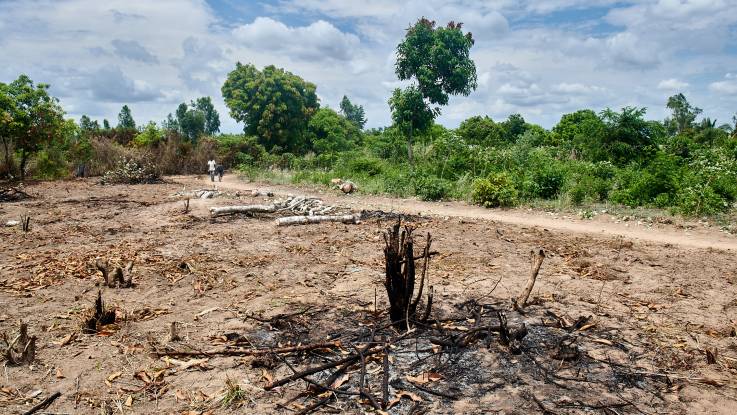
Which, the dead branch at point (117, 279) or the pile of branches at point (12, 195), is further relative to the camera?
the pile of branches at point (12, 195)

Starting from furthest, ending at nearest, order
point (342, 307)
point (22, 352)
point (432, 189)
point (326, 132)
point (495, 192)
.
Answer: point (326, 132), point (432, 189), point (495, 192), point (342, 307), point (22, 352)

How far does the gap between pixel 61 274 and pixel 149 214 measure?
15.4 feet

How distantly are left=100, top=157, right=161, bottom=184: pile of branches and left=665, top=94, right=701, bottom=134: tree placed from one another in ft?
107

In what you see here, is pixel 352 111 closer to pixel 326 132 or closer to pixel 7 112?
pixel 326 132

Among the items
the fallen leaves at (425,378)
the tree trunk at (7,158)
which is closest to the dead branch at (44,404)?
the fallen leaves at (425,378)

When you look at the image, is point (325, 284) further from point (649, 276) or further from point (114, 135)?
point (114, 135)

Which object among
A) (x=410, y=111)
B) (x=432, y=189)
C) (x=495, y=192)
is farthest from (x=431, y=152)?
(x=495, y=192)

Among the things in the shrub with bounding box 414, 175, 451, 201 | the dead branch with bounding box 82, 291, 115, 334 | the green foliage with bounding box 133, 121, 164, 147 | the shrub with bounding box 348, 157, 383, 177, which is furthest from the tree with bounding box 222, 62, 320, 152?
the dead branch with bounding box 82, 291, 115, 334

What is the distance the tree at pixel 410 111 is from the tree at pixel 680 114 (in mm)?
24952

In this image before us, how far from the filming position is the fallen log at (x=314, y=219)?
9.35 m

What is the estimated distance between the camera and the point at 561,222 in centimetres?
988

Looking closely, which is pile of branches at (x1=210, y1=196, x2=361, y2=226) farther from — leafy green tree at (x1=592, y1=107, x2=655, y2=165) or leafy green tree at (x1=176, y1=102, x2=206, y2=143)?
leafy green tree at (x1=176, y1=102, x2=206, y2=143)

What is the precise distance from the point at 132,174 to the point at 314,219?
440 inches

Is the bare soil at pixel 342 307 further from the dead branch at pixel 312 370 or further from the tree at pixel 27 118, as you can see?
the tree at pixel 27 118
